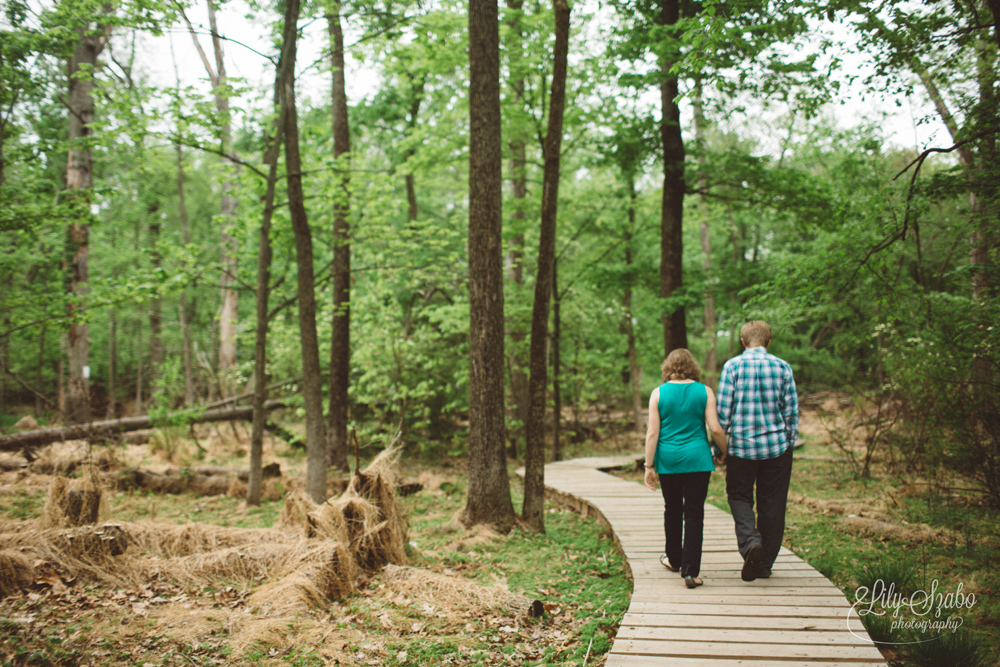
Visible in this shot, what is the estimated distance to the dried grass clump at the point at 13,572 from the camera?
13.2 ft

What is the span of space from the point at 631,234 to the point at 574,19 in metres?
4.70

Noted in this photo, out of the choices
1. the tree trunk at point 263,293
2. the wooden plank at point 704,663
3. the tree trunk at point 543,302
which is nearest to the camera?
the wooden plank at point 704,663

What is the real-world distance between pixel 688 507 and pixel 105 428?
11.6 metres

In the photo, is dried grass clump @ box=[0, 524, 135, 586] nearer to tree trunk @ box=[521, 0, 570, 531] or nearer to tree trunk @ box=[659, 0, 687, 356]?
tree trunk @ box=[521, 0, 570, 531]

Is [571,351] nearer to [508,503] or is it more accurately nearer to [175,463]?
[508,503]

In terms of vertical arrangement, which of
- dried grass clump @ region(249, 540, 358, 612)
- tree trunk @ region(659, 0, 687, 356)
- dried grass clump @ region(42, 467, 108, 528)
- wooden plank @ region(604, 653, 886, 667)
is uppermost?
tree trunk @ region(659, 0, 687, 356)

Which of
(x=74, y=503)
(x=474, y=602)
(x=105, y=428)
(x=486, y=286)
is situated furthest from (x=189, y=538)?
(x=105, y=428)

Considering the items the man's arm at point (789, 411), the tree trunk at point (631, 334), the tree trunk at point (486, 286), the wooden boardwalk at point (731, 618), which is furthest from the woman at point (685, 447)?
the tree trunk at point (631, 334)

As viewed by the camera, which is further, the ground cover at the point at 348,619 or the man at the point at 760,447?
the man at the point at 760,447

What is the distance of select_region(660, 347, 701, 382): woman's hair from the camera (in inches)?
167

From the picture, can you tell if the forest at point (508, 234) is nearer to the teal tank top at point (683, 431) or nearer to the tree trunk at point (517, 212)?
the tree trunk at point (517, 212)

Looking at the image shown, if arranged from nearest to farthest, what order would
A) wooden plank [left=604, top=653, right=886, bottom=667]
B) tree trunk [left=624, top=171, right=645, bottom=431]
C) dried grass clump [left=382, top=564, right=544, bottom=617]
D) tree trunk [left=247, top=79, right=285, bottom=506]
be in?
wooden plank [left=604, top=653, right=886, bottom=667] < dried grass clump [left=382, top=564, right=544, bottom=617] < tree trunk [left=247, top=79, right=285, bottom=506] < tree trunk [left=624, top=171, right=645, bottom=431]

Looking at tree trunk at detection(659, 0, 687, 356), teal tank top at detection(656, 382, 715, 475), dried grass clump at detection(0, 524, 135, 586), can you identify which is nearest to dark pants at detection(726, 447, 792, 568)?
teal tank top at detection(656, 382, 715, 475)

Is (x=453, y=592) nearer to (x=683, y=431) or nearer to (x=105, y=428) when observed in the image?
(x=683, y=431)
